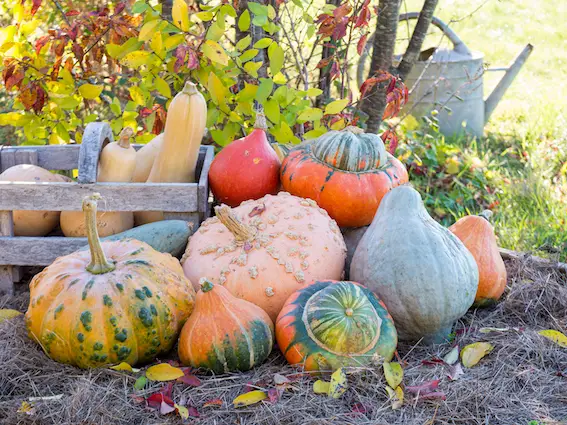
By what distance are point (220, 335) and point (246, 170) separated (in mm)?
1001

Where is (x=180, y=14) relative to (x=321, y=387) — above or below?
above

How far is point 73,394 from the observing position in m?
1.93

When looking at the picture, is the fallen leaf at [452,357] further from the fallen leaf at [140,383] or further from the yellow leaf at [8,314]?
the yellow leaf at [8,314]

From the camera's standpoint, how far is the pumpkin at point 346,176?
269 cm

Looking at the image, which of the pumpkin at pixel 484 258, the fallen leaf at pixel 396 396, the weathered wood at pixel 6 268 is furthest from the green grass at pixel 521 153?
the weathered wood at pixel 6 268

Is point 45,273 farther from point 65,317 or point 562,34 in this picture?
point 562,34

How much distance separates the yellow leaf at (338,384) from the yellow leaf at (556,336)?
2.91 feet

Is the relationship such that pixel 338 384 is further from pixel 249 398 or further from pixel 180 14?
pixel 180 14

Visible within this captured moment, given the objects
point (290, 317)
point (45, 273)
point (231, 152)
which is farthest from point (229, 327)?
point (231, 152)

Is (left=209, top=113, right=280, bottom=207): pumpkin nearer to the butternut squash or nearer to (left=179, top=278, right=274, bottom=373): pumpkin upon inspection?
the butternut squash

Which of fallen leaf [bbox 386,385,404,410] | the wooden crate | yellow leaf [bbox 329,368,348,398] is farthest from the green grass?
the wooden crate

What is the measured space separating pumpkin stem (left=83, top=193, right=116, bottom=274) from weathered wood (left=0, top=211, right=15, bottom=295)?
2.60 feet

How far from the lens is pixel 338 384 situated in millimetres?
1948

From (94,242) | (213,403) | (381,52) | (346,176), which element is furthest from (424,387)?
(381,52)
